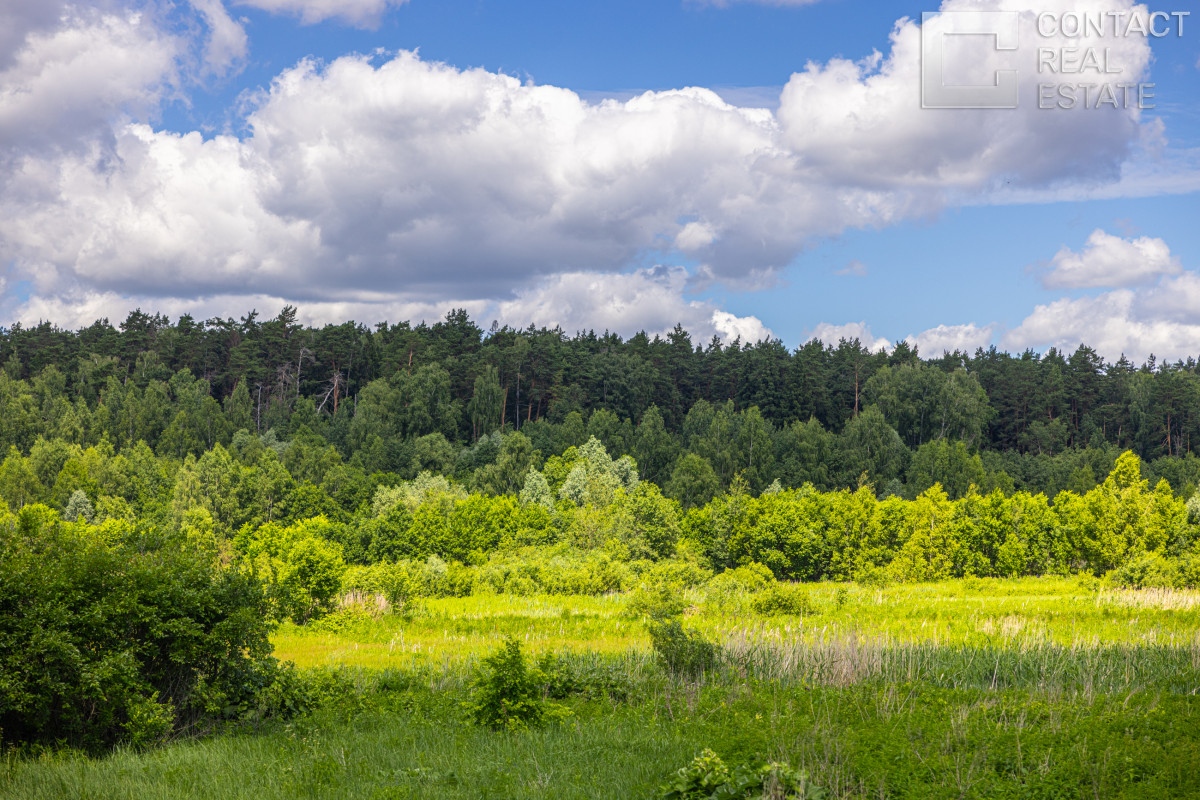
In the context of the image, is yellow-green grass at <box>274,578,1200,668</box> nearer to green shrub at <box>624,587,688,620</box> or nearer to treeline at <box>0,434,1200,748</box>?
green shrub at <box>624,587,688,620</box>

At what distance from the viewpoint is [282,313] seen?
4198 inches

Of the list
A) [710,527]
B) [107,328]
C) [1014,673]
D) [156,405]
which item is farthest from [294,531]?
[107,328]

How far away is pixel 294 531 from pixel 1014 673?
50904 millimetres

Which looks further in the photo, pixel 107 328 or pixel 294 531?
pixel 107 328

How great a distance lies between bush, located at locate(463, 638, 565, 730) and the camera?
44.9ft

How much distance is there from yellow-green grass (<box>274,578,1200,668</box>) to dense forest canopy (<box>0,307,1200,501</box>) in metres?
36.0

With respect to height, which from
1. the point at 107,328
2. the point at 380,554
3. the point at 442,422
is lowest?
the point at 380,554

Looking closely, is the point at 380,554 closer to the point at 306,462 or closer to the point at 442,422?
the point at 306,462

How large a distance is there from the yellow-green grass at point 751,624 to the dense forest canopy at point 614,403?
36026 mm

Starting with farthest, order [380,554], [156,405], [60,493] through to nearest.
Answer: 1. [156,405]
2. [60,493]
3. [380,554]

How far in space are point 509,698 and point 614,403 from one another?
271 feet

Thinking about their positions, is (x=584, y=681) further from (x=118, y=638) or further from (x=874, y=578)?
(x=874, y=578)

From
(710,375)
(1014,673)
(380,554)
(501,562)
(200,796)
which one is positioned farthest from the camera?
(710,375)

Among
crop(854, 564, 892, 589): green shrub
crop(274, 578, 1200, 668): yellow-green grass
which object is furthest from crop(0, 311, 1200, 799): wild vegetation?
crop(854, 564, 892, 589): green shrub
